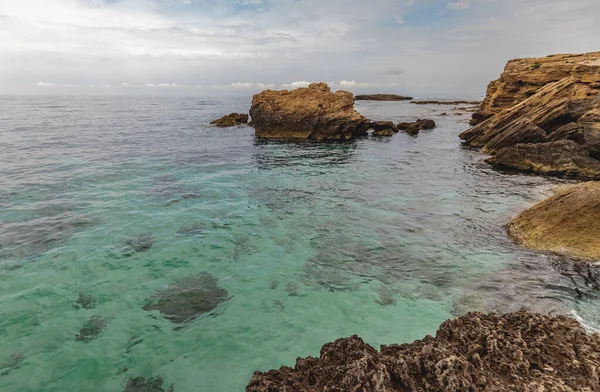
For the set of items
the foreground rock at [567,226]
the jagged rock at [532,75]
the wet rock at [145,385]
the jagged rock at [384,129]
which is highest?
the jagged rock at [532,75]

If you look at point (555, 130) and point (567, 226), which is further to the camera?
point (555, 130)

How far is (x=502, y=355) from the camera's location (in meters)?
4.47

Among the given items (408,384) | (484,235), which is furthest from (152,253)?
(484,235)

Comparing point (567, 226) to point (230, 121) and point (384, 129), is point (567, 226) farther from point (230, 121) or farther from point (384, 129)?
point (230, 121)

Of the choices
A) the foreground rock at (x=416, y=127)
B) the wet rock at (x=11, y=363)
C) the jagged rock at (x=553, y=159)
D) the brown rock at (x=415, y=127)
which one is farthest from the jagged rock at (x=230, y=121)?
the wet rock at (x=11, y=363)

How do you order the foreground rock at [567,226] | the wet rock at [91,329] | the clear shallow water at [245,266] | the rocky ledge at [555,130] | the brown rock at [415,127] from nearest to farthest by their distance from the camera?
1. the clear shallow water at [245,266]
2. the wet rock at [91,329]
3. the foreground rock at [567,226]
4. the rocky ledge at [555,130]
5. the brown rock at [415,127]

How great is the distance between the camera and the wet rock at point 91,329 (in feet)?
25.8

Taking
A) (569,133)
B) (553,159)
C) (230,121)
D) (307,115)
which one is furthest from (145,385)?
(230,121)

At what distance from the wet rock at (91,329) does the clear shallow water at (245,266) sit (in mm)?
171

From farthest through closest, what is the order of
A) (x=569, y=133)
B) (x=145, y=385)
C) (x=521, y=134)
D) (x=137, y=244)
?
(x=521, y=134), (x=569, y=133), (x=137, y=244), (x=145, y=385)

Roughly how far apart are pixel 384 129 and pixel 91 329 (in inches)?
Result: 1750

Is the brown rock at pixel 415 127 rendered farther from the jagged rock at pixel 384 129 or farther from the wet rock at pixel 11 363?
the wet rock at pixel 11 363

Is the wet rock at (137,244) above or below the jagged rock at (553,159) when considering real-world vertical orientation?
below

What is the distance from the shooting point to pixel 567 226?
445 inches
